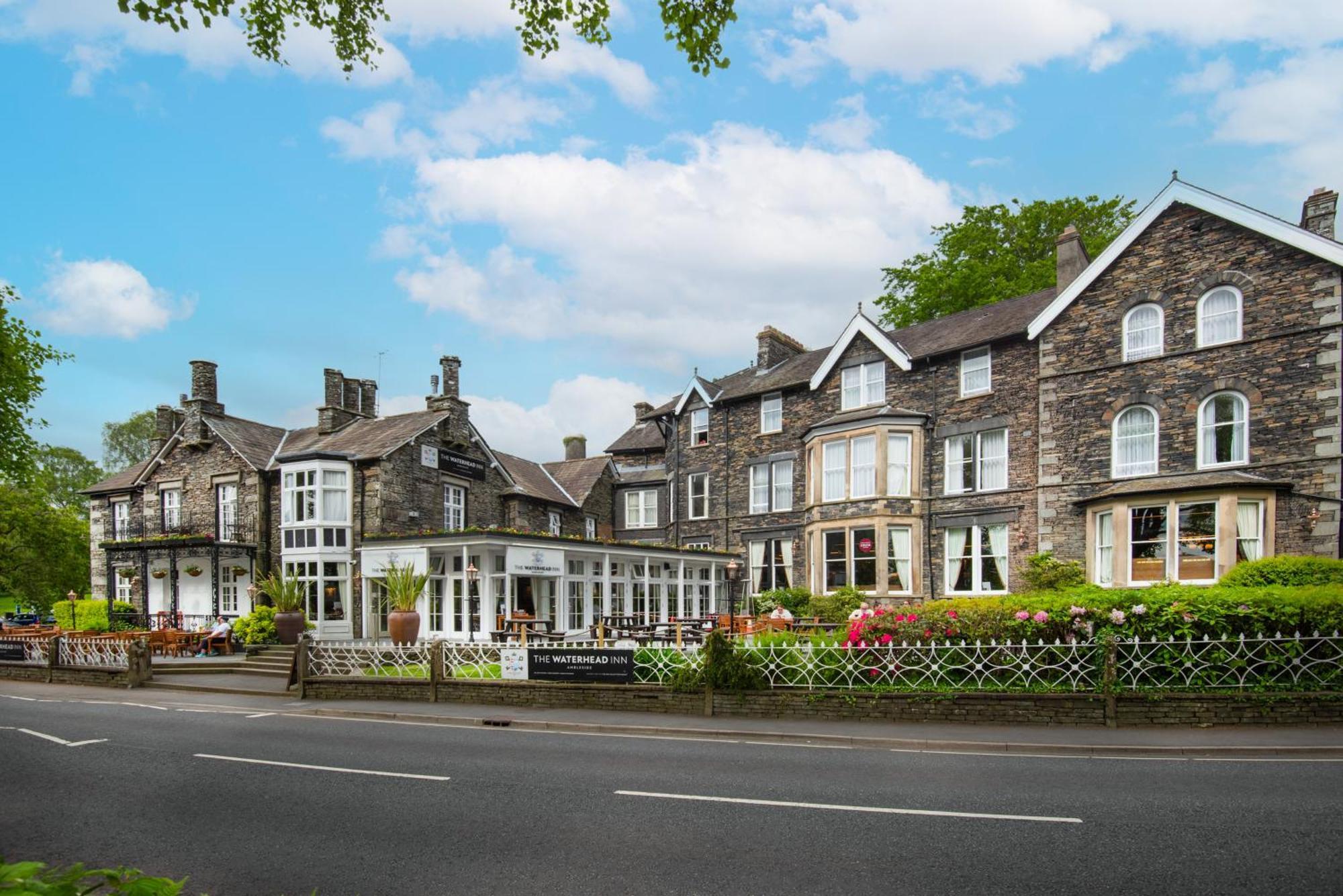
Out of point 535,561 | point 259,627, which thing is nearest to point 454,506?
point 535,561

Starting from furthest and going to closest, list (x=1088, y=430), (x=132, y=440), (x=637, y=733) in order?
(x=132, y=440) → (x=1088, y=430) → (x=637, y=733)

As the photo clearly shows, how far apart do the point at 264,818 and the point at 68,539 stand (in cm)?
4900

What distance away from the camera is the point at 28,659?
25.6m

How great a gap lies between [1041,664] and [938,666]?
5.21ft

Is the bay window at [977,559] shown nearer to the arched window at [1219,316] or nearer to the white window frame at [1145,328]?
the white window frame at [1145,328]

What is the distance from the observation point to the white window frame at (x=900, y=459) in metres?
28.4

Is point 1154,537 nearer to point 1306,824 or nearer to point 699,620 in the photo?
point 699,620

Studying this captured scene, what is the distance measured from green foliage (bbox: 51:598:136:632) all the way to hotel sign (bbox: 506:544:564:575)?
18.8 metres

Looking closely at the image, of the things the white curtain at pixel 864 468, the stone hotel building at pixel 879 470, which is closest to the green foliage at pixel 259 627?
the stone hotel building at pixel 879 470

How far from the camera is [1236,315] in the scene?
74.5 ft

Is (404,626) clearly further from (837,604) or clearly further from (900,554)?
(900,554)

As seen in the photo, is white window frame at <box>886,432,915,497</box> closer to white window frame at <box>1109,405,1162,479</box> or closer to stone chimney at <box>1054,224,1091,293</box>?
white window frame at <box>1109,405,1162,479</box>

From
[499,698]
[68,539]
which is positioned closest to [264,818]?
[499,698]

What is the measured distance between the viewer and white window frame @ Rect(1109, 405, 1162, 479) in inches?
928
